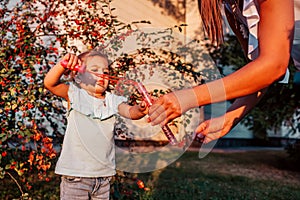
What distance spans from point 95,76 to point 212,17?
46.5 inches

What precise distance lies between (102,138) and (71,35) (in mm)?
1574

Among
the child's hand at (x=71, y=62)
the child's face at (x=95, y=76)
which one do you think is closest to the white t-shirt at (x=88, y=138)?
the child's face at (x=95, y=76)

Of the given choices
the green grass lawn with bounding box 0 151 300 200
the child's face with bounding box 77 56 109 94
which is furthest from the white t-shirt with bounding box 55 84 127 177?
the green grass lawn with bounding box 0 151 300 200

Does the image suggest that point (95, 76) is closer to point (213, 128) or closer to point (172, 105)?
point (213, 128)

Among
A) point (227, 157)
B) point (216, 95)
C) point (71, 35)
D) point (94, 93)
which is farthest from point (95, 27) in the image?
point (227, 157)

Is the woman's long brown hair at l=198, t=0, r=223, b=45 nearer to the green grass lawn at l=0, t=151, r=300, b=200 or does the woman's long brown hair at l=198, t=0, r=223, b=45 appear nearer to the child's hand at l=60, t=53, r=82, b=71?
the child's hand at l=60, t=53, r=82, b=71

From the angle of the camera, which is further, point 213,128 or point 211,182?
point 211,182

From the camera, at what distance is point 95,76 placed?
292 cm

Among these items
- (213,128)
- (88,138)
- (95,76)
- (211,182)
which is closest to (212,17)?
(213,128)

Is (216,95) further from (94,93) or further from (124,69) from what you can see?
(124,69)

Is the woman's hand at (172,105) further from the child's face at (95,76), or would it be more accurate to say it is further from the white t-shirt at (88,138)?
the white t-shirt at (88,138)

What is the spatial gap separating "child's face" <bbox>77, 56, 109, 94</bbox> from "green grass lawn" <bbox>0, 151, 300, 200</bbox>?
159 centimetres

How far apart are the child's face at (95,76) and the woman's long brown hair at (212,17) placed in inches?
40.2

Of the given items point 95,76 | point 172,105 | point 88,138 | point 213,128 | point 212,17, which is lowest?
point 88,138
